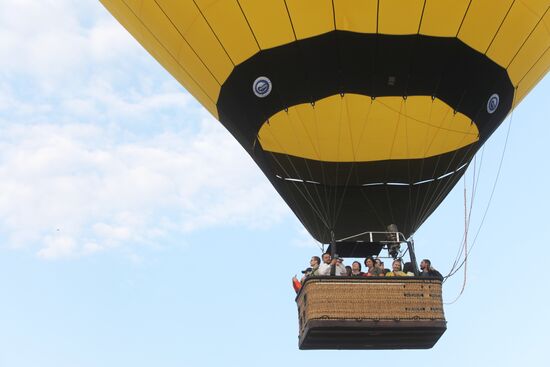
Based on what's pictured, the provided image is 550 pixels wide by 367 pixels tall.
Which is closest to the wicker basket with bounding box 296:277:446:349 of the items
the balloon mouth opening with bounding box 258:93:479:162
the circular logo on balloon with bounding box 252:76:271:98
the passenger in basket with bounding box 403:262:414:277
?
the passenger in basket with bounding box 403:262:414:277

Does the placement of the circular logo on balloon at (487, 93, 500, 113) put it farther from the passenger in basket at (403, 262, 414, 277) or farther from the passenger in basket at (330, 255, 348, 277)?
the passenger in basket at (330, 255, 348, 277)

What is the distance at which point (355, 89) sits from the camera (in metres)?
12.0

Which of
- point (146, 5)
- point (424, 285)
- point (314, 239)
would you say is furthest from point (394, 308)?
point (146, 5)

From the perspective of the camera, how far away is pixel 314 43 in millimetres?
11664

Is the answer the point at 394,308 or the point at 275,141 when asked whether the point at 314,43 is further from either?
the point at 394,308

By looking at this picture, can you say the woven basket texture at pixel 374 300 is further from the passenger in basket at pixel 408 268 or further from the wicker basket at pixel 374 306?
the passenger in basket at pixel 408 268

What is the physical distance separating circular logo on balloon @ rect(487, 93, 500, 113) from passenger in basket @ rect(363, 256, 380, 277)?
7.25 ft

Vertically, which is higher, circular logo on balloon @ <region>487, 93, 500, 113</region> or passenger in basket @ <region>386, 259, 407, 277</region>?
circular logo on balloon @ <region>487, 93, 500, 113</region>

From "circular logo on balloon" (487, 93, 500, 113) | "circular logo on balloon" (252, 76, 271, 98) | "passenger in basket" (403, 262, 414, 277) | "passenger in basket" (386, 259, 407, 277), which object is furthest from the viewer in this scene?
"circular logo on balloon" (487, 93, 500, 113)

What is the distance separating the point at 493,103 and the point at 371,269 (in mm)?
2439

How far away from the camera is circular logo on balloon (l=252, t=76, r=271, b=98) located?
475 inches

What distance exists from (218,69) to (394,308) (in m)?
3.14

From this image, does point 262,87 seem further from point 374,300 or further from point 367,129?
point 374,300

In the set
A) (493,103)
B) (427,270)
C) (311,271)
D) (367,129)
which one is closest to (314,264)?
(311,271)
